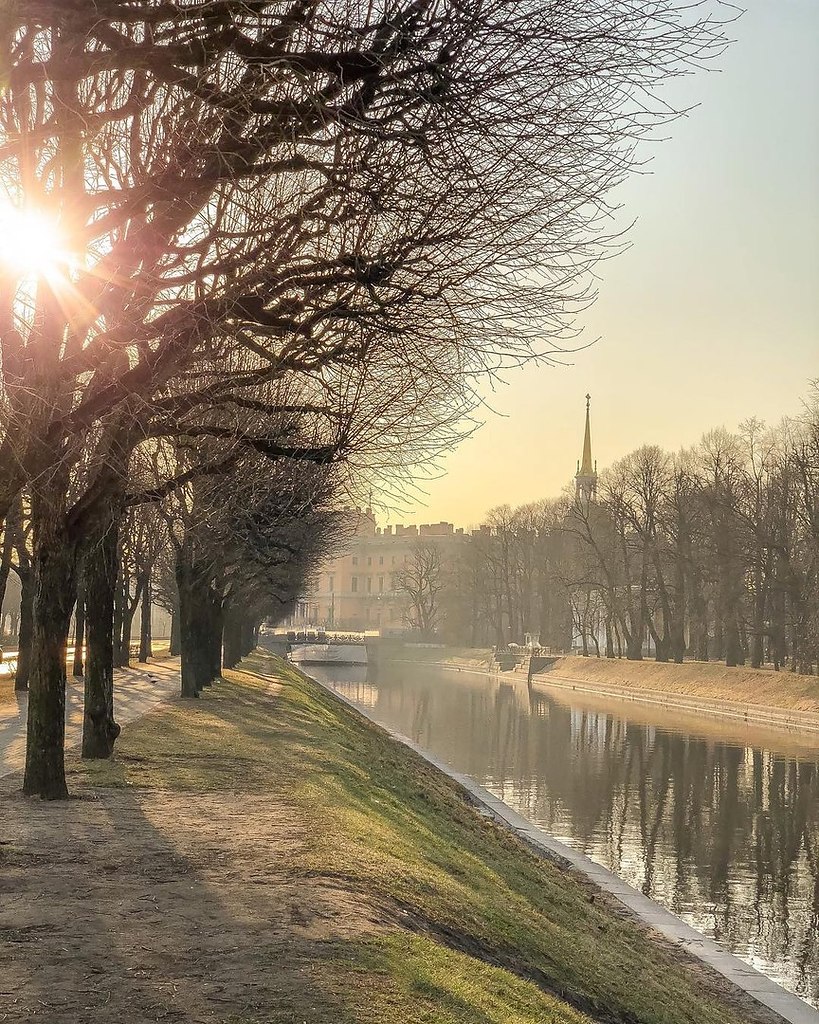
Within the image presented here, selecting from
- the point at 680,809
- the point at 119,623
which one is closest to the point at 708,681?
the point at 119,623

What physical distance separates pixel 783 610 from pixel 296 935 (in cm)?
5177

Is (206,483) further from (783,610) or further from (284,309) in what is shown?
(783,610)

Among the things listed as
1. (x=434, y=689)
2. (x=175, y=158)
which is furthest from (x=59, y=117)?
(x=434, y=689)

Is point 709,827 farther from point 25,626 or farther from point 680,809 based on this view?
point 25,626

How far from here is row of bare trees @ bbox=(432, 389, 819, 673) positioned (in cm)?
5503

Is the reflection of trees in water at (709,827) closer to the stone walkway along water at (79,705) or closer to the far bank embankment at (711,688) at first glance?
the far bank embankment at (711,688)

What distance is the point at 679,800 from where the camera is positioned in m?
30.1

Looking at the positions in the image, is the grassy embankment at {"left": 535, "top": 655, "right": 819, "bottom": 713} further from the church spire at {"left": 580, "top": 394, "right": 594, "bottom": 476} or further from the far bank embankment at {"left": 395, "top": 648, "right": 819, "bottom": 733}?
the church spire at {"left": 580, "top": 394, "right": 594, "bottom": 476}

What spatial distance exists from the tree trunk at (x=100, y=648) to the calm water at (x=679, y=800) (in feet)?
29.4

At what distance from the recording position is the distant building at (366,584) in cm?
16212

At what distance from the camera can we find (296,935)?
849 centimetres

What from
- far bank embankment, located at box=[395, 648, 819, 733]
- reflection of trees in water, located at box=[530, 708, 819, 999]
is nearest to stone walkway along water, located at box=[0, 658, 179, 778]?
reflection of trees in water, located at box=[530, 708, 819, 999]

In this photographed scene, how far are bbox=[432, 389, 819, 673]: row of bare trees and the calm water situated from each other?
289 inches

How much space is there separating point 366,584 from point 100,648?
508ft
